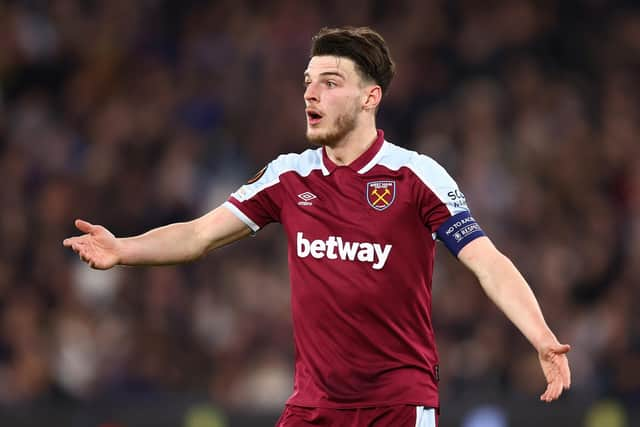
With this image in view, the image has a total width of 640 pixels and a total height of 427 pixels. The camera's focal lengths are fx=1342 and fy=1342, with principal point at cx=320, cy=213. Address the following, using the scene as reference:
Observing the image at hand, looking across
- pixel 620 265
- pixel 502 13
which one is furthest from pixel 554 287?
pixel 502 13

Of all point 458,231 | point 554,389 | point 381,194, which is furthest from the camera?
point 381,194

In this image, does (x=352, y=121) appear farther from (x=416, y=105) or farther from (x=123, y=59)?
(x=123, y=59)

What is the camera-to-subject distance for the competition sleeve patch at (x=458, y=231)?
5.13 metres

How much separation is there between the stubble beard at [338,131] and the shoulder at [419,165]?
172mm

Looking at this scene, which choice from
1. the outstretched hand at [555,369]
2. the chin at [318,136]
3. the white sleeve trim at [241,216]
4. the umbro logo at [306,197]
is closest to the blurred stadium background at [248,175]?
the white sleeve trim at [241,216]

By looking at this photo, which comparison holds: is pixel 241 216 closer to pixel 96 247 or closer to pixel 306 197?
pixel 306 197

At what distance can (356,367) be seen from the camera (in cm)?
514

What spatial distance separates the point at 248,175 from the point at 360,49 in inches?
252

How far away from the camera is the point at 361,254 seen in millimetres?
5195

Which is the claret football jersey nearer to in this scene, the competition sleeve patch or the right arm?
the competition sleeve patch

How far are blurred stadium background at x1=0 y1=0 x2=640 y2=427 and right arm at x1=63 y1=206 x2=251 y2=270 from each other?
401 cm

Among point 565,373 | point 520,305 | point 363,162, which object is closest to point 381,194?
point 363,162

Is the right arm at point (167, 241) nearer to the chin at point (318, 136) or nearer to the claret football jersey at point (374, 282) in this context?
the claret football jersey at point (374, 282)

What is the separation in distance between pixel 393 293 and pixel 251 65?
7.76 m
